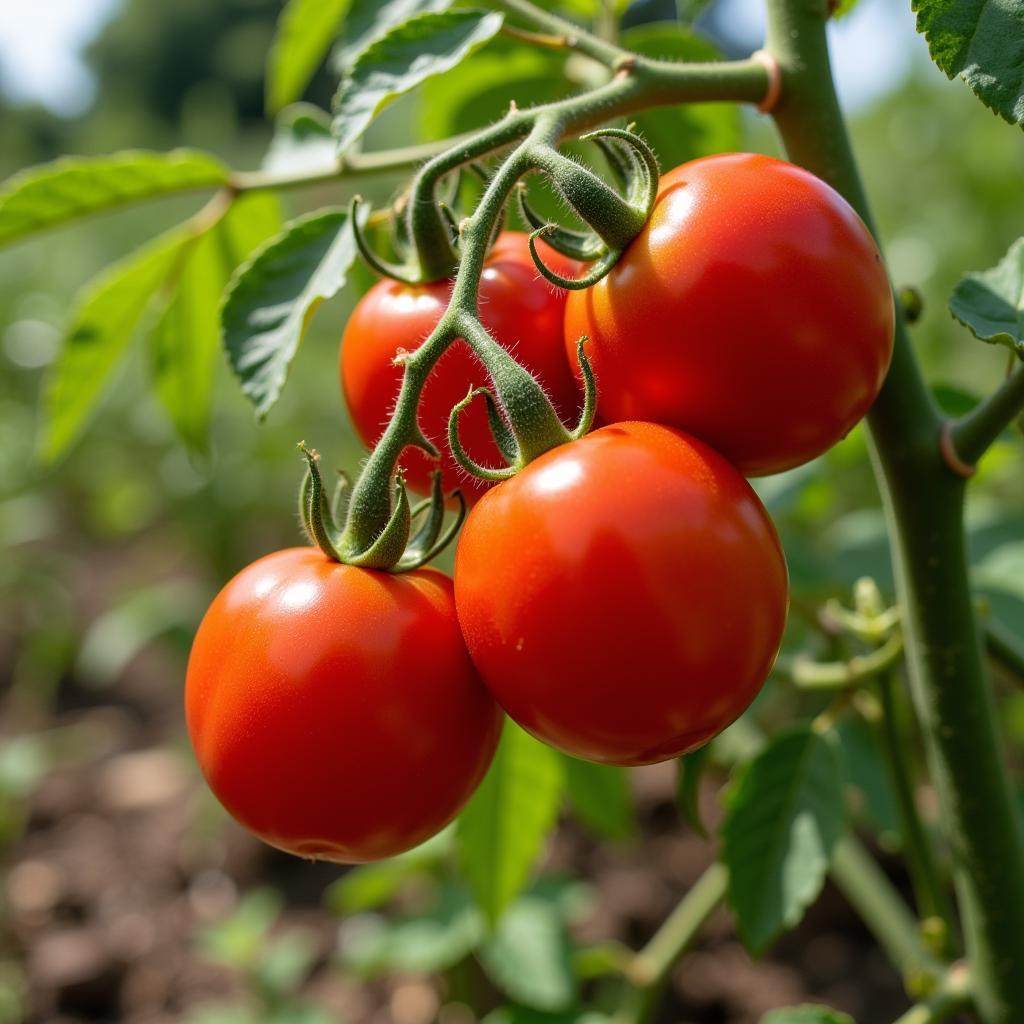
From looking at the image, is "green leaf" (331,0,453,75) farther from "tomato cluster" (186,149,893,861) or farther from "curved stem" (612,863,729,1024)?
"curved stem" (612,863,729,1024)

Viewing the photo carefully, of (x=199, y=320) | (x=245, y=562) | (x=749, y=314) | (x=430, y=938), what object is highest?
(x=749, y=314)

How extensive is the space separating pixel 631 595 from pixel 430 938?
3.10 ft

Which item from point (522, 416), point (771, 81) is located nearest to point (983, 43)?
point (771, 81)

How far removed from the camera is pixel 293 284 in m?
0.64

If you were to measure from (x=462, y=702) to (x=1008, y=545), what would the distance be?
2.45 ft

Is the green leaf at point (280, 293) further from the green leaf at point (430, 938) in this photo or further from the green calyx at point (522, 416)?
the green leaf at point (430, 938)

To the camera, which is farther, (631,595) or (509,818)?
(509,818)

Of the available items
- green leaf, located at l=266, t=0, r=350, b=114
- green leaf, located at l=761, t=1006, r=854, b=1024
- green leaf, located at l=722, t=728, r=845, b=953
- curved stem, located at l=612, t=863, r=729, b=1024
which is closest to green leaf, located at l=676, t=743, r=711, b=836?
green leaf, located at l=722, t=728, r=845, b=953

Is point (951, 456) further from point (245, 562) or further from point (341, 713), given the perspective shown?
point (245, 562)

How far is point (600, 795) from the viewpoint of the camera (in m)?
1.02

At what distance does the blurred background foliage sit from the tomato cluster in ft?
1.17

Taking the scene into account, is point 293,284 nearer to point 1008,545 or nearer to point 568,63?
point 568,63

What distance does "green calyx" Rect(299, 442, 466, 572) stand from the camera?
21.2 inches

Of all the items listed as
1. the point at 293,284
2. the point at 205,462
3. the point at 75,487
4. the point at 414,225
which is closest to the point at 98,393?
the point at 205,462
